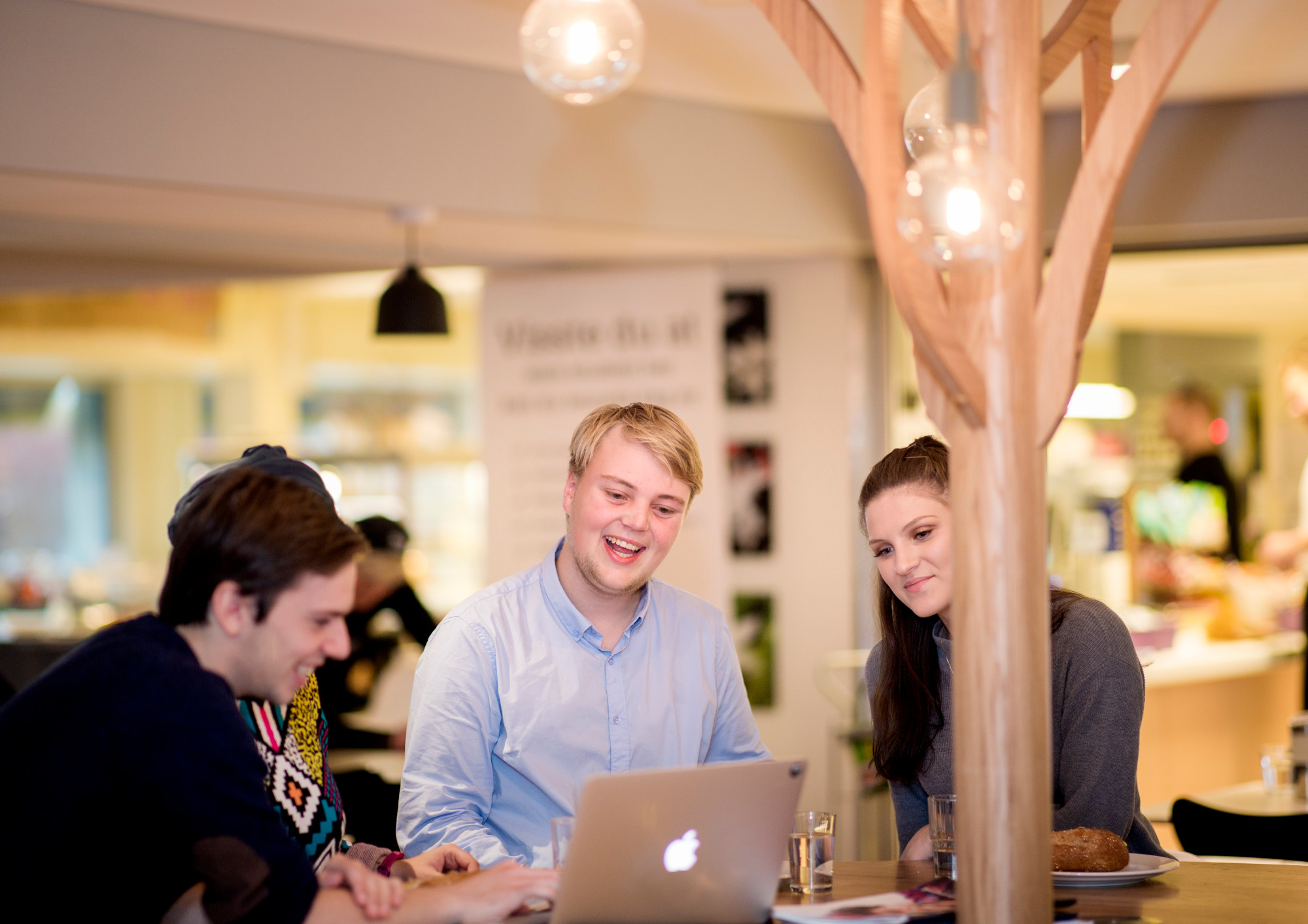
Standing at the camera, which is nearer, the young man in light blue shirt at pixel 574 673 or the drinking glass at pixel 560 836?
the drinking glass at pixel 560 836

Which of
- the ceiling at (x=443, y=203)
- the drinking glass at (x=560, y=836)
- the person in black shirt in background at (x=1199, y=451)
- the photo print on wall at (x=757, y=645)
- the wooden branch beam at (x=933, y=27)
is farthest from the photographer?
the person in black shirt in background at (x=1199, y=451)

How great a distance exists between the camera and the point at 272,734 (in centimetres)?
195

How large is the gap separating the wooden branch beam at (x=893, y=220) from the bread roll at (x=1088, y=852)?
2.35ft

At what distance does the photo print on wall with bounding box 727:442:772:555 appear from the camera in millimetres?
5074

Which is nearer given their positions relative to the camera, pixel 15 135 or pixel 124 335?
pixel 15 135

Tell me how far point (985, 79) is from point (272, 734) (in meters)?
1.41

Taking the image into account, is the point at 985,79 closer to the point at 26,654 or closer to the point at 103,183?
the point at 103,183

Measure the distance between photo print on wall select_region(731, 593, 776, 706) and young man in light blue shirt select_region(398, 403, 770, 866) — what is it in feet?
9.03

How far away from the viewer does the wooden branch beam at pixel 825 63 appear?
5.54 ft

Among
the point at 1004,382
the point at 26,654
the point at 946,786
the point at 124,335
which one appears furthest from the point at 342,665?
the point at 124,335

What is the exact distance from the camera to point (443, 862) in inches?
73.3

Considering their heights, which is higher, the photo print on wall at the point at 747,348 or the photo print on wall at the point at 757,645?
the photo print on wall at the point at 747,348

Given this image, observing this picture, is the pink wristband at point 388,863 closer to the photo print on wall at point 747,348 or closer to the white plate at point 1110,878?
the white plate at point 1110,878


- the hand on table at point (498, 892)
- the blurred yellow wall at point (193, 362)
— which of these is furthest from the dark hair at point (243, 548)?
the blurred yellow wall at point (193, 362)
